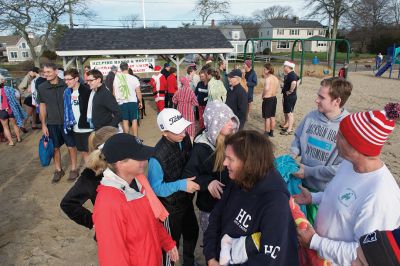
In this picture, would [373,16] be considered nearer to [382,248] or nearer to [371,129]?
[371,129]

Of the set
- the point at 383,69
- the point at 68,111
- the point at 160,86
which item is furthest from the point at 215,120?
the point at 383,69

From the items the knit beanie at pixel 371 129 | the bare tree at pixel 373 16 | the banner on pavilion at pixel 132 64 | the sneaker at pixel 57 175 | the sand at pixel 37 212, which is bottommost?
the sand at pixel 37 212

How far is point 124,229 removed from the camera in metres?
1.74

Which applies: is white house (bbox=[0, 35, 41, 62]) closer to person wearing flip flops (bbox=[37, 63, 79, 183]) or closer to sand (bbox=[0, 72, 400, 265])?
sand (bbox=[0, 72, 400, 265])

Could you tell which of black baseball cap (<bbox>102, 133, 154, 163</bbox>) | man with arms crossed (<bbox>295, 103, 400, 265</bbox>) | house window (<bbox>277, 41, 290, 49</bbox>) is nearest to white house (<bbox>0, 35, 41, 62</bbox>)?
house window (<bbox>277, 41, 290, 49</bbox>)

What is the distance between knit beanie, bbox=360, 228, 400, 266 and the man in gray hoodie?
1413mm

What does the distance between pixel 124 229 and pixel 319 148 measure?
6.57ft

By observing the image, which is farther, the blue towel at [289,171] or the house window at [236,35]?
the house window at [236,35]

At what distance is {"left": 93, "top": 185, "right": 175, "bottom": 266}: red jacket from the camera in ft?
5.49

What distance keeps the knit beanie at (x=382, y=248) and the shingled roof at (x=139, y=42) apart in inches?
438

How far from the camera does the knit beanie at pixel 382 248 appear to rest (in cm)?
104

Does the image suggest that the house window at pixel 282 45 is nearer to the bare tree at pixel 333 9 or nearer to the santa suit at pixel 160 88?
the bare tree at pixel 333 9

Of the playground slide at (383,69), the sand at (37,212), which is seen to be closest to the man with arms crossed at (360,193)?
the sand at (37,212)

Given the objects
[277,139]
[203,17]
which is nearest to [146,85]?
[277,139]
